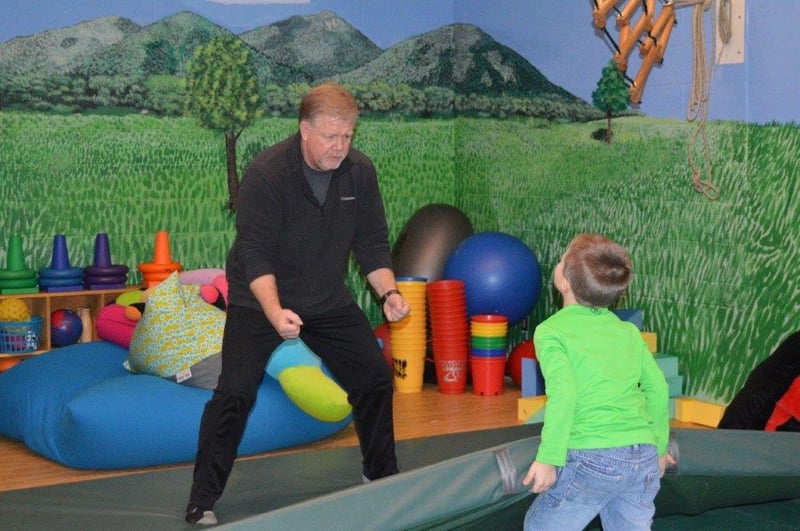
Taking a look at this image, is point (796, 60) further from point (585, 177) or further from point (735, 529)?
point (735, 529)

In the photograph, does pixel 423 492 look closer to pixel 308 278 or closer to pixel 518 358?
pixel 308 278

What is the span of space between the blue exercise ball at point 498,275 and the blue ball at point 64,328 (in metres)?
2.15

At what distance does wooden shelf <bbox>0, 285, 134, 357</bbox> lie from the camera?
247 inches

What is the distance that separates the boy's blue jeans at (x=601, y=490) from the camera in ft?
9.57

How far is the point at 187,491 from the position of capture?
403cm

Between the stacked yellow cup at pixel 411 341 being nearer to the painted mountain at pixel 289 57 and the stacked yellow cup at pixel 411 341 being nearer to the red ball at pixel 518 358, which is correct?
the red ball at pixel 518 358

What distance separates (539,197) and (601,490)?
14.6 feet

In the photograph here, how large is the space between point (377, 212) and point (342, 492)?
1072mm

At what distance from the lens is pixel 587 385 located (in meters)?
2.90

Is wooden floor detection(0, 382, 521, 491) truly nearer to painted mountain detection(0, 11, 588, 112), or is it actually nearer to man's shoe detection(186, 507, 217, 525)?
man's shoe detection(186, 507, 217, 525)

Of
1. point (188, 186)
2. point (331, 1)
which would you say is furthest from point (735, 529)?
point (331, 1)

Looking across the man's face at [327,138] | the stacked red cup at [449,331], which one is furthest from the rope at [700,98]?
the man's face at [327,138]

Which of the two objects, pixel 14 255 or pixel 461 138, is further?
pixel 461 138

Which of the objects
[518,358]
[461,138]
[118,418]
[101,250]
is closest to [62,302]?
[101,250]
